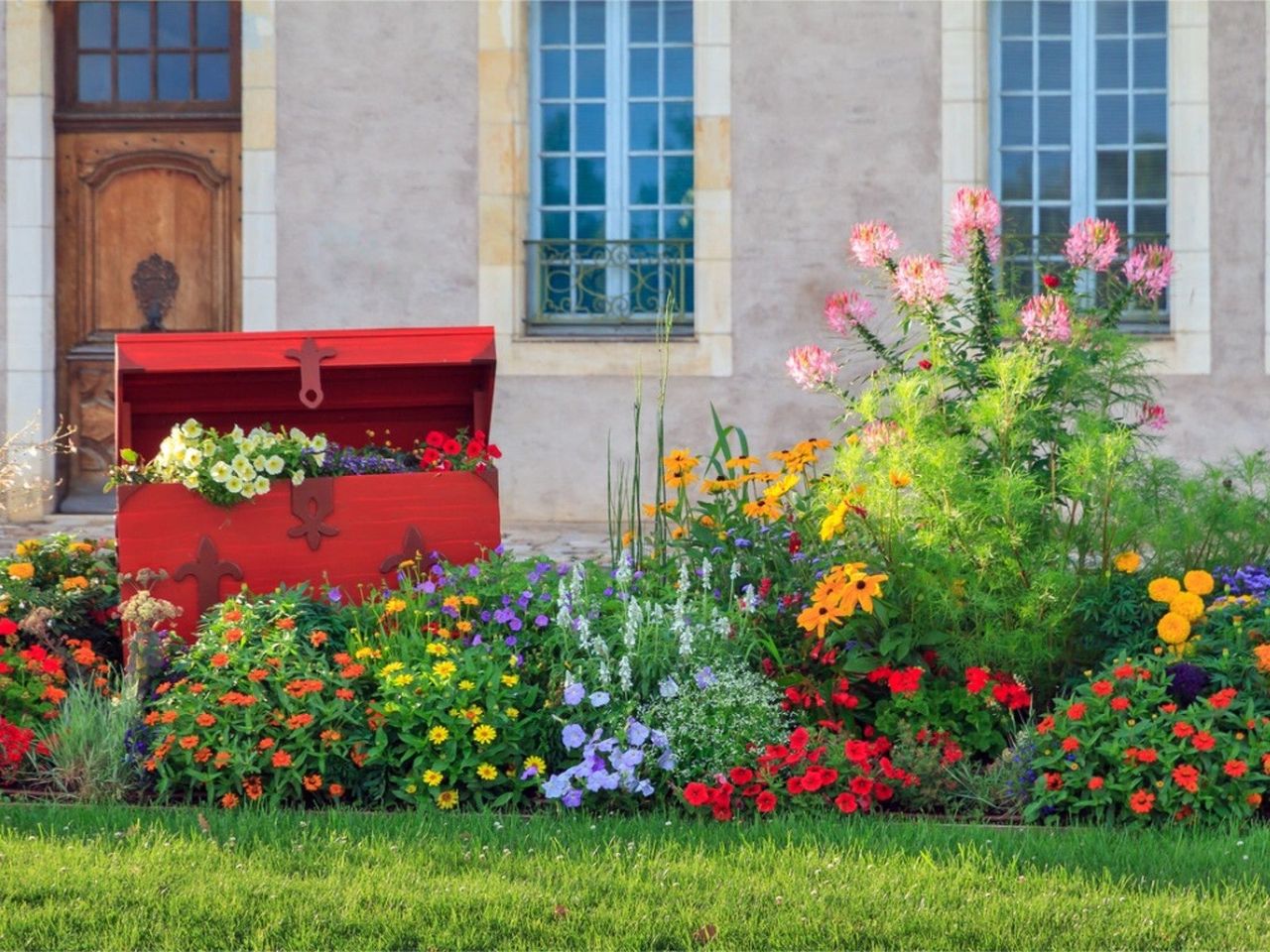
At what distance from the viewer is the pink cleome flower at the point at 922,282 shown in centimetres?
536

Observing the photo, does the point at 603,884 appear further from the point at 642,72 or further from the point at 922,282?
the point at 642,72

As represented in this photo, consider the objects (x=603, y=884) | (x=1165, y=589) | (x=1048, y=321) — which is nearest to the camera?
(x=603, y=884)

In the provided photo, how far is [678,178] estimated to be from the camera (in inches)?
404

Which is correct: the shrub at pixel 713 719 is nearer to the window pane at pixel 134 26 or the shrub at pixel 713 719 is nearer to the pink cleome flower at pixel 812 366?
the pink cleome flower at pixel 812 366

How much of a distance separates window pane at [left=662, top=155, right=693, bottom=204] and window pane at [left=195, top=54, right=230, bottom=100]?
2.60 m

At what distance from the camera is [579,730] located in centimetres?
451

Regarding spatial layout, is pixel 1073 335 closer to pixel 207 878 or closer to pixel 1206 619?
pixel 1206 619

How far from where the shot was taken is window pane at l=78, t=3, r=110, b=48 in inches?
414

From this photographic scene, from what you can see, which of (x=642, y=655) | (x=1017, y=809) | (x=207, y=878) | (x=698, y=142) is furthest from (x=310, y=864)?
(x=698, y=142)

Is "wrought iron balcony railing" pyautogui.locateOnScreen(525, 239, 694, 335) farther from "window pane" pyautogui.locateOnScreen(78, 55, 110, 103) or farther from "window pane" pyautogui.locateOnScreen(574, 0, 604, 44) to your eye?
"window pane" pyautogui.locateOnScreen(78, 55, 110, 103)

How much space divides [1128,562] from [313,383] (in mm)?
2583

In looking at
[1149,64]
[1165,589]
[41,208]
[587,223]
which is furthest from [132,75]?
[1165,589]

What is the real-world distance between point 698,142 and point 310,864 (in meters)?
6.72

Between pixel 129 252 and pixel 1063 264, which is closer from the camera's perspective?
pixel 1063 264
